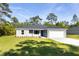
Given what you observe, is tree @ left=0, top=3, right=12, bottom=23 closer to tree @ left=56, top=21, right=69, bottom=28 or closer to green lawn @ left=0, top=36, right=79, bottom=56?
green lawn @ left=0, top=36, right=79, bottom=56

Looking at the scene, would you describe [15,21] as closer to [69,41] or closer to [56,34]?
[56,34]

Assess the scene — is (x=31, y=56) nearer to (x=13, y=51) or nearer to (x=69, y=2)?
(x=13, y=51)

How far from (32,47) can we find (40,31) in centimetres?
36

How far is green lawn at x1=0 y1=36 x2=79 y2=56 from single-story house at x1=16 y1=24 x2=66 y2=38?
3.6 inches

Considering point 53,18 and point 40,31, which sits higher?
point 53,18

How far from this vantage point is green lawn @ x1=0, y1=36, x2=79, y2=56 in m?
Answer: 5.65

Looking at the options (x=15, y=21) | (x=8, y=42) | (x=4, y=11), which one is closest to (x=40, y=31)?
(x=15, y=21)

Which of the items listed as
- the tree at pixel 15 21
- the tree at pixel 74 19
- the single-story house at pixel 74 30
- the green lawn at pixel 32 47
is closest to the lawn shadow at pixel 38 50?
the green lawn at pixel 32 47

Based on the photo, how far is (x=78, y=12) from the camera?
5.62m

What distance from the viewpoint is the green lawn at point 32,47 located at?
223 inches

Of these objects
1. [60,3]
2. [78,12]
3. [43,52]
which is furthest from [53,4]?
[43,52]

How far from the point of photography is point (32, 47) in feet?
18.6

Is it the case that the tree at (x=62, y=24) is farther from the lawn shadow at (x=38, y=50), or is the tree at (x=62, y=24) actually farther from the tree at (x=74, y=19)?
the lawn shadow at (x=38, y=50)

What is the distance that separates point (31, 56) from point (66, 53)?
0.64 meters
